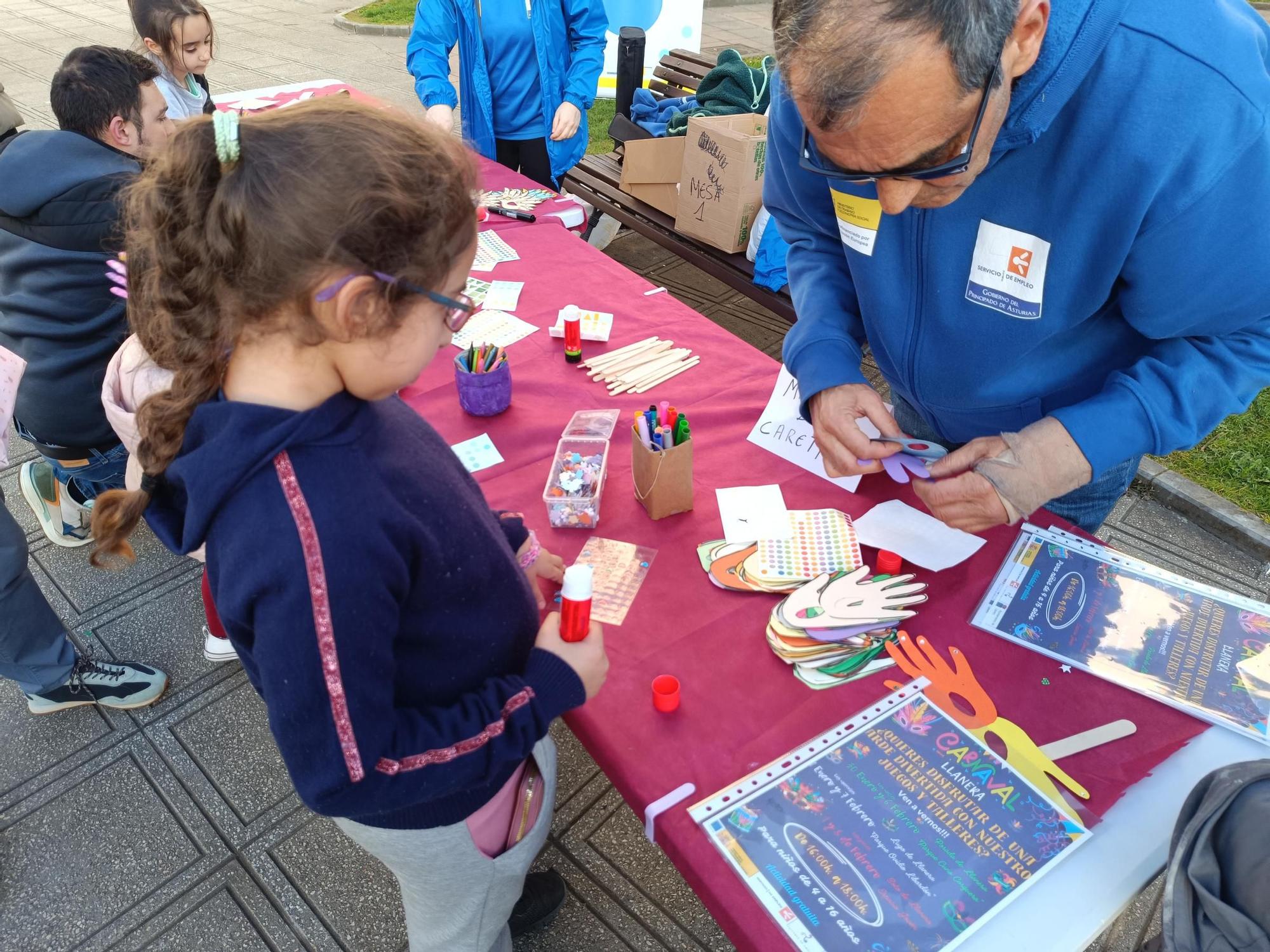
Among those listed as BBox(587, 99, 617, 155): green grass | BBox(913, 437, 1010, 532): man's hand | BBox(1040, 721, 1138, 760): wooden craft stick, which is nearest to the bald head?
BBox(913, 437, 1010, 532): man's hand

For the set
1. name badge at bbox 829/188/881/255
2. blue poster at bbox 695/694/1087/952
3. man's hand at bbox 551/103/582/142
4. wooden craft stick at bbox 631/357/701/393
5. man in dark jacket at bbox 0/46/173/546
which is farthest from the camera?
man's hand at bbox 551/103/582/142

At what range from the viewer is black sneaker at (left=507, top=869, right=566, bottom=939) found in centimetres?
179

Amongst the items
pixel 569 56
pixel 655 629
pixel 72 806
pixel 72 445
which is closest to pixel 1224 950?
pixel 655 629

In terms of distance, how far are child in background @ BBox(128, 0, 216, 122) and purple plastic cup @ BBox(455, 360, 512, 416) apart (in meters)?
2.38

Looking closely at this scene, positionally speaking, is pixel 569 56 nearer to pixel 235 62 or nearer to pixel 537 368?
pixel 537 368

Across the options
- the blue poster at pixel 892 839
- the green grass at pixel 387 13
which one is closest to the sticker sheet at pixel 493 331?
the blue poster at pixel 892 839

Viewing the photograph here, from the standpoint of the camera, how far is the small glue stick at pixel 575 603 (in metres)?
1.12

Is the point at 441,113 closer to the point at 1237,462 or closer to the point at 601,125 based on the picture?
the point at 601,125

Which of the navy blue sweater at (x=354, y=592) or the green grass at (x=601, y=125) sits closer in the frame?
the navy blue sweater at (x=354, y=592)

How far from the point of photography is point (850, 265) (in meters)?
1.60

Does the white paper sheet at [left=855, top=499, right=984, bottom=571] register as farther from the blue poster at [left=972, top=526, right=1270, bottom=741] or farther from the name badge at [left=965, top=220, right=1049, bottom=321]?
the name badge at [left=965, top=220, right=1049, bottom=321]

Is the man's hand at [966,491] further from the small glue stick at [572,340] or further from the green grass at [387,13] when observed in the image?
the green grass at [387,13]

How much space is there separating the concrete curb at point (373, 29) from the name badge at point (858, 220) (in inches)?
345

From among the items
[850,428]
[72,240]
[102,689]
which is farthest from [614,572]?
[72,240]
